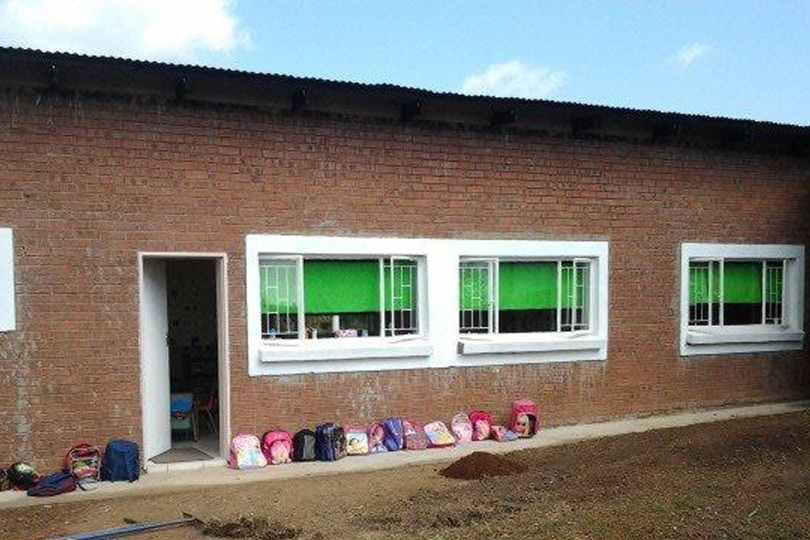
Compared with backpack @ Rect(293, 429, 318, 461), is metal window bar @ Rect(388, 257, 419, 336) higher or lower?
higher

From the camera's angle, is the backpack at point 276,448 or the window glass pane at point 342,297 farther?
the window glass pane at point 342,297

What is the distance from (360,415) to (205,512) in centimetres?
284

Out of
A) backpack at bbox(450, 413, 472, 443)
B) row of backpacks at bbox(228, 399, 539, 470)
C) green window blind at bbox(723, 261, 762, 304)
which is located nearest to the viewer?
row of backpacks at bbox(228, 399, 539, 470)

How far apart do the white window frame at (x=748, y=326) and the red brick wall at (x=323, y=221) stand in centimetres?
18

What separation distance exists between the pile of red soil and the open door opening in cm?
280

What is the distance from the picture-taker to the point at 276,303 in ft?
29.2

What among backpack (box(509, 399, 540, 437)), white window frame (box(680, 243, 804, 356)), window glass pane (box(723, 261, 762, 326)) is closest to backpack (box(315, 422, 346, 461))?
backpack (box(509, 399, 540, 437))

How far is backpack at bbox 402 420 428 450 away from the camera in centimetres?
926

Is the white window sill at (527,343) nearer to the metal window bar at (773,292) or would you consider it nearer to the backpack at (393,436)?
the backpack at (393,436)

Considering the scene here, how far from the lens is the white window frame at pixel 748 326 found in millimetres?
11188

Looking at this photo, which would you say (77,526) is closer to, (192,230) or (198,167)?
(192,230)

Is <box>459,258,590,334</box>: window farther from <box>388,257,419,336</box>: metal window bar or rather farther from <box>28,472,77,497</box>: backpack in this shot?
<box>28,472,77,497</box>: backpack

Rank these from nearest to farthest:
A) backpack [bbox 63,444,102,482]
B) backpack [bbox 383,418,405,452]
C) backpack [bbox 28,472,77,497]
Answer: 1. backpack [bbox 28,472,77,497]
2. backpack [bbox 63,444,102,482]
3. backpack [bbox 383,418,405,452]

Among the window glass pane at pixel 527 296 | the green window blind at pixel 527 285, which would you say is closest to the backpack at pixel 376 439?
the window glass pane at pixel 527 296
